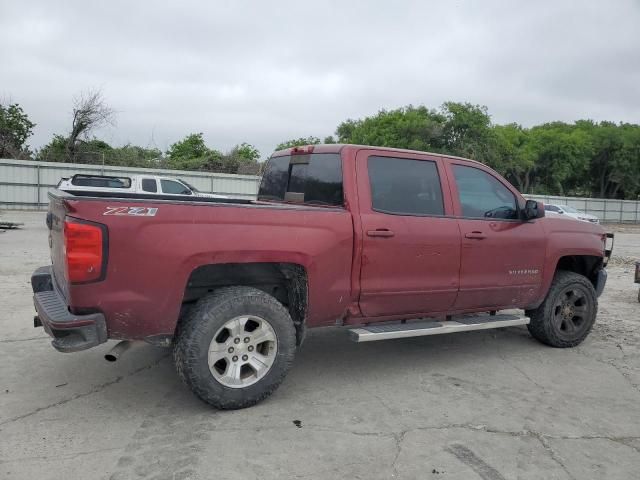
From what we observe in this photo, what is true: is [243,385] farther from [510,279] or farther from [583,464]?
[510,279]

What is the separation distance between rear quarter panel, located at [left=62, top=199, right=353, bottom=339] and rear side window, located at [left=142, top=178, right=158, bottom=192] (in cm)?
1191

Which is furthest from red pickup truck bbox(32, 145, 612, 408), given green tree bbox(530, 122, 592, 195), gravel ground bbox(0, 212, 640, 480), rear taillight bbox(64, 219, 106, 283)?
green tree bbox(530, 122, 592, 195)

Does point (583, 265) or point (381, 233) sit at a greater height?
point (381, 233)

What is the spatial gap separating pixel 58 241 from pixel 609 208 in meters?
47.0

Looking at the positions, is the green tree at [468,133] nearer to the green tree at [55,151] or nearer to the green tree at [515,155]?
the green tree at [515,155]

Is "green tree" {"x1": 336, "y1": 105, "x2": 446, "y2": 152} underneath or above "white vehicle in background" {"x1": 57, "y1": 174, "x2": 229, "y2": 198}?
above

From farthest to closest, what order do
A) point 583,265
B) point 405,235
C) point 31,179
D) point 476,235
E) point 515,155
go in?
point 515,155 < point 31,179 < point 583,265 < point 476,235 < point 405,235

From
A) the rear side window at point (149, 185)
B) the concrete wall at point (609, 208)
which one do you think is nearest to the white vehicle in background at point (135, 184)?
the rear side window at point (149, 185)

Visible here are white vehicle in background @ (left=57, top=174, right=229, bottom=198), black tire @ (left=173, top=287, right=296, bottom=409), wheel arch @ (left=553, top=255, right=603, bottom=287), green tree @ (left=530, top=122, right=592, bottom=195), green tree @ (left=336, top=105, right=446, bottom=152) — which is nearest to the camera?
black tire @ (left=173, top=287, right=296, bottom=409)

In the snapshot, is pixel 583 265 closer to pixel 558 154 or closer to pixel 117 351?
pixel 117 351

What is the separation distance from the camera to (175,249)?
3645mm

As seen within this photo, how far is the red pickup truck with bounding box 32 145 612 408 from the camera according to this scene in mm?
3537

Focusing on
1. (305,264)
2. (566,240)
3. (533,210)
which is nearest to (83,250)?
(305,264)

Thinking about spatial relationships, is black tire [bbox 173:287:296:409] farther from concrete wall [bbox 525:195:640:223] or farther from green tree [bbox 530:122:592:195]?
green tree [bbox 530:122:592:195]
